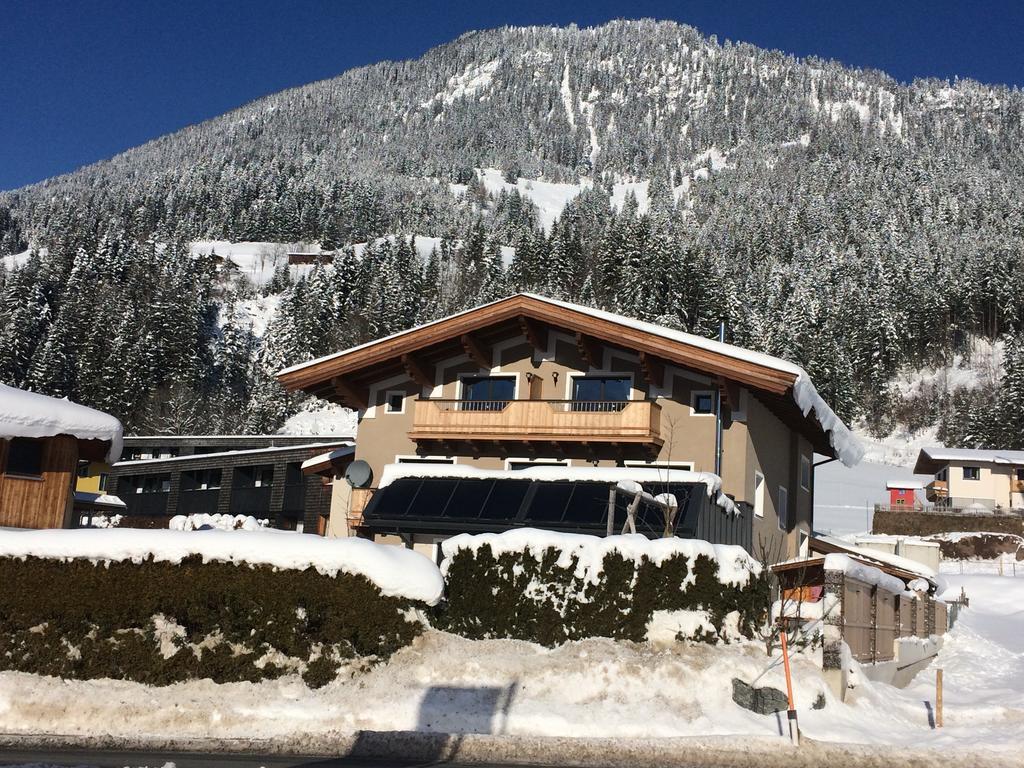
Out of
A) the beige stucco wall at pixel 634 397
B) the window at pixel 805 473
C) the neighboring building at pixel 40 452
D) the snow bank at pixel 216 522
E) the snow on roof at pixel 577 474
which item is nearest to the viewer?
the neighboring building at pixel 40 452

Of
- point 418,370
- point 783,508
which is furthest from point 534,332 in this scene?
point 783,508

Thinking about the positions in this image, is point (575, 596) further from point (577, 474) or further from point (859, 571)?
point (577, 474)

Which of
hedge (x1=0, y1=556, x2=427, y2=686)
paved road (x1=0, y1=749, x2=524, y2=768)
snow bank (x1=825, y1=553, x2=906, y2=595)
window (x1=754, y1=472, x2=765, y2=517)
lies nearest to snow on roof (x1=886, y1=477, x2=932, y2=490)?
window (x1=754, y1=472, x2=765, y2=517)

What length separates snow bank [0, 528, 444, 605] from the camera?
51.3 feet

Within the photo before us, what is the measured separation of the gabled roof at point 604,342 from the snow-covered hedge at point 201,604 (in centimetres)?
1157

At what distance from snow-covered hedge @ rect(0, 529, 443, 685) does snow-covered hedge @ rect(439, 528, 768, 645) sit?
0.92 meters

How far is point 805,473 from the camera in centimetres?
3538

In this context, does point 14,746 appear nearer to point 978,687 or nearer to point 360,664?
point 360,664

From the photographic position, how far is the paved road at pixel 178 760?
38.5ft

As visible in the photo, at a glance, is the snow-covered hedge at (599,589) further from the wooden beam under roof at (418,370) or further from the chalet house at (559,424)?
the wooden beam under roof at (418,370)

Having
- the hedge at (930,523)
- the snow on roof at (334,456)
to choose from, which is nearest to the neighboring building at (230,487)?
the snow on roof at (334,456)

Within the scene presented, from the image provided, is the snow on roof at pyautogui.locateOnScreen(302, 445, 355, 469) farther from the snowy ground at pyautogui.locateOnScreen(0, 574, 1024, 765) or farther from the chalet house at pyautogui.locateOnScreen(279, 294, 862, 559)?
the snowy ground at pyautogui.locateOnScreen(0, 574, 1024, 765)

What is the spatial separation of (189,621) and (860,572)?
1208 centimetres

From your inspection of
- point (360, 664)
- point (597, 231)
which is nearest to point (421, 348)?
point (360, 664)
